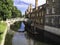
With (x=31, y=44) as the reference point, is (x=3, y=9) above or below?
above

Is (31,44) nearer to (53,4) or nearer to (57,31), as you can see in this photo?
(57,31)

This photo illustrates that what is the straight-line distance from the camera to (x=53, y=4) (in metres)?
57.1

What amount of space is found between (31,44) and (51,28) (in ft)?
38.4

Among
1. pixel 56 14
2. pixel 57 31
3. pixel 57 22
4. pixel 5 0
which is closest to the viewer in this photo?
pixel 57 31

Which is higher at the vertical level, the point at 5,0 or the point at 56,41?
the point at 5,0

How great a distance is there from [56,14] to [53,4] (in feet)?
14.0

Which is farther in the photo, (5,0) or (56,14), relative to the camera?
(5,0)

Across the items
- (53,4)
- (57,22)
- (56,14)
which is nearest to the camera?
(57,22)

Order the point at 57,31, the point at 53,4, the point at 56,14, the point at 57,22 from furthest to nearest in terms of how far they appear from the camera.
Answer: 1. the point at 53,4
2. the point at 56,14
3. the point at 57,22
4. the point at 57,31

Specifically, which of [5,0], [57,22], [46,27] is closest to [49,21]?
[46,27]

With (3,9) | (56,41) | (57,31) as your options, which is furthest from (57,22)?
(3,9)

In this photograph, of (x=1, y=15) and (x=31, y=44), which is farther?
(x=1, y=15)

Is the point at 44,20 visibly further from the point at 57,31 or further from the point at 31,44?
the point at 31,44

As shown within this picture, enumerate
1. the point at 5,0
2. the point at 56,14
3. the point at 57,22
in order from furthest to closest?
the point at 5,0, the point at 56,14, the point at 57,22
